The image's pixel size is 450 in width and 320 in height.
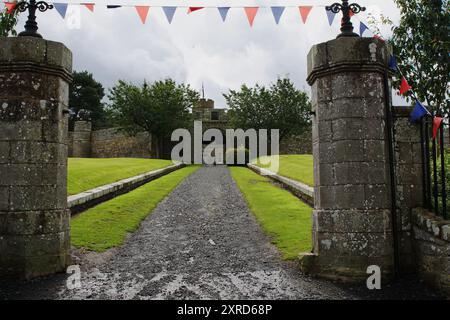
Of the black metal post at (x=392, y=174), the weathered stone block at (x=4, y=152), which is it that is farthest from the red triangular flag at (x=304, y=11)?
the weathered stone block at (x=4, y=152)

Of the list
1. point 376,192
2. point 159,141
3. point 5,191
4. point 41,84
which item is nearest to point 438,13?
point 376,192

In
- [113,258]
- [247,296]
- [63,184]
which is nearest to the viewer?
[247,296]

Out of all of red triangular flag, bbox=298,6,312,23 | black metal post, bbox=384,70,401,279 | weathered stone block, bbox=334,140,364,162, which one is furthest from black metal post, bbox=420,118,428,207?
red triangular flag, bbox=298,6,312,23

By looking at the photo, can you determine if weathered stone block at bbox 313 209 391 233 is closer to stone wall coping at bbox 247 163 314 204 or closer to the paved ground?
the paved ground

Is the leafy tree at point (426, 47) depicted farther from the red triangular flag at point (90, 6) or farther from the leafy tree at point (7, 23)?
the leafy tree at point (7, 23)

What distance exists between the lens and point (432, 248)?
178 inches

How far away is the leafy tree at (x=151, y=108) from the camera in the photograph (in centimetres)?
3134

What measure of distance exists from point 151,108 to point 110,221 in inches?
939

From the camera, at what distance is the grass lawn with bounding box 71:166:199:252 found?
6738 mm

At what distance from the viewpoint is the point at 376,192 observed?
4895 millimetres

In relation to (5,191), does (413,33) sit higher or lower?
higher

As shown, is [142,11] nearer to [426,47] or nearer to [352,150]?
[352,150]

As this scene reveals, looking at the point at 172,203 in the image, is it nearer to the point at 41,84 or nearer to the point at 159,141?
the point at 41,84

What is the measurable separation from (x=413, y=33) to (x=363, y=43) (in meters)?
7.55
